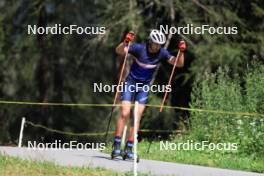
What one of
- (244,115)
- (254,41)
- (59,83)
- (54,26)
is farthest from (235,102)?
(59,83)

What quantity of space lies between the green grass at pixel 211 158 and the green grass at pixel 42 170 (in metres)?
2.89

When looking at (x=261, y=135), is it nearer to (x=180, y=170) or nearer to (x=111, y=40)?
(x=180, y=170)

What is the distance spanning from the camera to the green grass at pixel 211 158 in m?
13.5

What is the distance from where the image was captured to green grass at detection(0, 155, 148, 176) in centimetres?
1092

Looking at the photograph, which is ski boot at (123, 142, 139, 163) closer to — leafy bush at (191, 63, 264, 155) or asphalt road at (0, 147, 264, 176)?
asphalt road at (0, 147, 264, 176)

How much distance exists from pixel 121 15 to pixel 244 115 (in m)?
10.7

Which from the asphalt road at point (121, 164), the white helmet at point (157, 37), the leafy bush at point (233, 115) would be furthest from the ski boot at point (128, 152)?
Answer: the leafy bush at point (233, 115)

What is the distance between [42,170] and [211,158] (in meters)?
4.37

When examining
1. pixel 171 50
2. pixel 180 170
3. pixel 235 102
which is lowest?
pixel 180 170

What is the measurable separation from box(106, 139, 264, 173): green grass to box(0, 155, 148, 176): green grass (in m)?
2.89

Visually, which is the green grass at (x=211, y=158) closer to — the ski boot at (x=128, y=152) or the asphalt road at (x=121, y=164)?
the asphalt road at (x=121, y=164)

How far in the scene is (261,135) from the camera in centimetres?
1452

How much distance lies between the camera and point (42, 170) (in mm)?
11141

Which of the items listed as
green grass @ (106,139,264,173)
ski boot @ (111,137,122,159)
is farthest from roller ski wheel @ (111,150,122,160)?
green grass @ (106,139,264,173)
